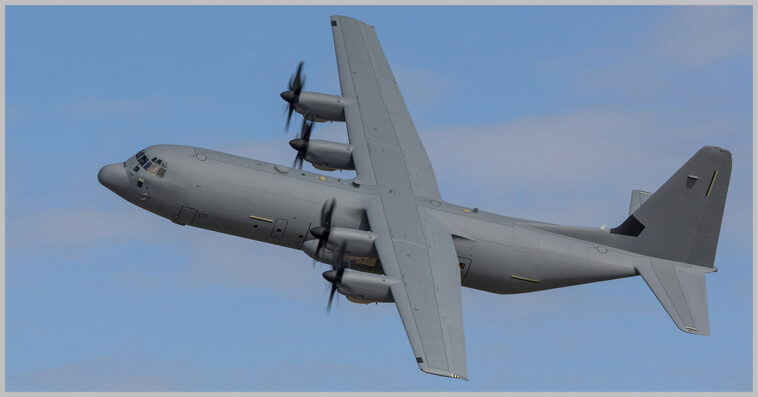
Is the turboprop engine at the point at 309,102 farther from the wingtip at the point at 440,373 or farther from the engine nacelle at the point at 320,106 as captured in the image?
the wingtip at the point at 440,373

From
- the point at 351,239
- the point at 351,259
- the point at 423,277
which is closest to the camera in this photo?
the point at 423,277

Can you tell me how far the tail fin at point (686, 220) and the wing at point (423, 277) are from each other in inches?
370

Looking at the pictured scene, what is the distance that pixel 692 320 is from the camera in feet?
170

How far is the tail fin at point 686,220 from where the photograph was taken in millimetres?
54312

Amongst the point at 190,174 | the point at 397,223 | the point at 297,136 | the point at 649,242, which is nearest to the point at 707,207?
the point at 649,242

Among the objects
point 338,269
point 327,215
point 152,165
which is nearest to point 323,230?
point 327,215

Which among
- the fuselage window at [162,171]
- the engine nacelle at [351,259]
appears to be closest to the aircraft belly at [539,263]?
the engine nacelle at [351,259]

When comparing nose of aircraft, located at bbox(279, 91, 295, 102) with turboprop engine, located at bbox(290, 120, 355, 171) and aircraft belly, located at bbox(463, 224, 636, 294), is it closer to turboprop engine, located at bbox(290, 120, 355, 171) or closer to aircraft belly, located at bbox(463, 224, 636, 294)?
turboprop engine, located at bbox(290, 120, 355, 171)

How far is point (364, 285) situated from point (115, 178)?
12.7 m

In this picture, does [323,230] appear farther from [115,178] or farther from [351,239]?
[115,178]

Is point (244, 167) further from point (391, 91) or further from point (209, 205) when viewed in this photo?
point (391, 91)

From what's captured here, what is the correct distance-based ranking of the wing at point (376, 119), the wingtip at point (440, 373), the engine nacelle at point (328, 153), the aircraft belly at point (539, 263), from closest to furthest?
the wingtip at point (440, 373)
the aircraft belly at point (539, 263)
the wing at point (376, 119)
the engine nacelle at point (328, 153)

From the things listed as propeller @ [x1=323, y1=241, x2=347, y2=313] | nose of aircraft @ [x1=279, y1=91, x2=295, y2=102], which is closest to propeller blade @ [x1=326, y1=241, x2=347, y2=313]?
propeller @ [x1=323, y1=241, x2=347, y2=313]

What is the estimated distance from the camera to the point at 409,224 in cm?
5144
